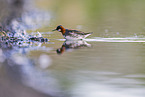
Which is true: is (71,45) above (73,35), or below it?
below

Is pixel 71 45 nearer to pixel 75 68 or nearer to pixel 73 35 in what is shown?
pixel 73 35

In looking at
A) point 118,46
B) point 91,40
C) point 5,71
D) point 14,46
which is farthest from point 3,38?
point 5,71

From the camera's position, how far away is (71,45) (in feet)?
41.2

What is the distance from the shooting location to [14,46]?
12578 millimetres

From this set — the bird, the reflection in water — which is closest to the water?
the reflection in water

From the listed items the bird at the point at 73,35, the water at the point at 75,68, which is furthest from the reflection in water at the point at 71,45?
the bird at the point at 73,35

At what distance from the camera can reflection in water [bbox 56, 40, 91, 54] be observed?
11484mm

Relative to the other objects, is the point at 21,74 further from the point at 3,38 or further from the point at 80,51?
the point at 3,38

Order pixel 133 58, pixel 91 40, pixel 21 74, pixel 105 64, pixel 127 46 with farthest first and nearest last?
1. pixel 91 40
2. pixel 127 46
3. pixel 133 58
4. pixel 105 64
5. pixel 21 74

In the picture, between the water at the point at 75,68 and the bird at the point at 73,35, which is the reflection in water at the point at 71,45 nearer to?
the water at the point at 75,68

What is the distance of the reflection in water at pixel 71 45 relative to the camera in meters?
11.5

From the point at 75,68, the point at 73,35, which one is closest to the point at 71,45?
the point at 73,35

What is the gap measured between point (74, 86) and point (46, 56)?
11.0ft

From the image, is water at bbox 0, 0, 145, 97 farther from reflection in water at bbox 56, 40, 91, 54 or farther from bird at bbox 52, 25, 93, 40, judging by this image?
bird at bbox 52, 25, 93, 40
